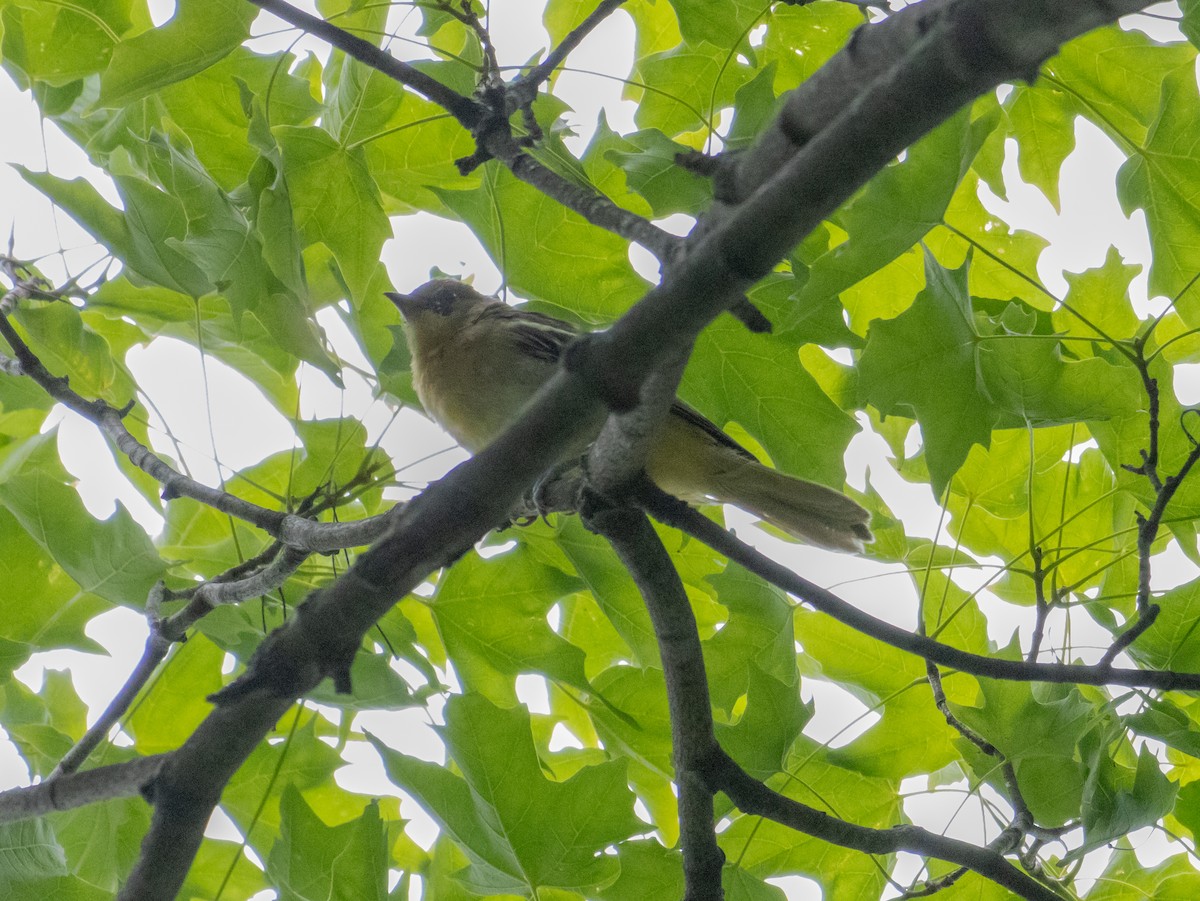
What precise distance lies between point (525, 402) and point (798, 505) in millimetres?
1066

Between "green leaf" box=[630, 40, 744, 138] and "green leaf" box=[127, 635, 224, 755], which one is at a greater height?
"green leaf" box=[630, 40, 744, 138]

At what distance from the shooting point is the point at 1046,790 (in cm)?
285

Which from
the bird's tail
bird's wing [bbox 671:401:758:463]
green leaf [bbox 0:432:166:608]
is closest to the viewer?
green leaf [bbox 0:432:166:608]

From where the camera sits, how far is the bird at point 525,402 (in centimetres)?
386

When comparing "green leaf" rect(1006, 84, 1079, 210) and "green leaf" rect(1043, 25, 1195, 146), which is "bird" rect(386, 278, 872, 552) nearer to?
"green leaf" rect(1006, 84, 1079, 210)

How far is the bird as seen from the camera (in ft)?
12.7

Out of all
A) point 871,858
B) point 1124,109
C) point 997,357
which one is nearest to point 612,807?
point 871,858

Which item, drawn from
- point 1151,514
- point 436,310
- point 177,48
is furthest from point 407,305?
point 1151,514

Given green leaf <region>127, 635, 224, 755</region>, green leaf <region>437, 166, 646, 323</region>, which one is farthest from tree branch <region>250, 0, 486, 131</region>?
green leaf <region>127, 635, 224, 755</region>

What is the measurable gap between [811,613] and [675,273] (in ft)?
7.75

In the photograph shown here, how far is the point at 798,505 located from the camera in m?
3.90

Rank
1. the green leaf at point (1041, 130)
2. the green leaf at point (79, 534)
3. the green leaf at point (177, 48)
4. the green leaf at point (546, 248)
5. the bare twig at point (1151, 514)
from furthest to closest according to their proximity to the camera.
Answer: the green leaf at point (1041, 130) → the green leaf at point (546, 248) → the green leaf at point (79, 534) → the green leaf at point (177, 48) → the bare twig at point (1151, 514)

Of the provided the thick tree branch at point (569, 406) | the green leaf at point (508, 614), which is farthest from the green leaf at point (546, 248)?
the thick tree branch at point (569, 406)

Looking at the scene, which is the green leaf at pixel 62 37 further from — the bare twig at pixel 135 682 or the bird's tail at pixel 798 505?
the bird's tail at pixel 798 505
